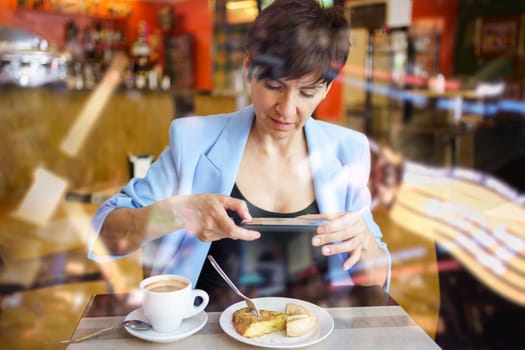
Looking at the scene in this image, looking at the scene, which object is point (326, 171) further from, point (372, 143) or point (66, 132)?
point (66, 132)

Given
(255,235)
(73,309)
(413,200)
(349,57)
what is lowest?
(73,309)

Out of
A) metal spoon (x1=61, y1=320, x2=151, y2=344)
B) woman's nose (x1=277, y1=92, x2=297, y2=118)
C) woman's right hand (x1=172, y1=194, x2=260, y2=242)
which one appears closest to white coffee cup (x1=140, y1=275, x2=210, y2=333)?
metal spoon (x1=61, y1=320, x2=151, y2=344)

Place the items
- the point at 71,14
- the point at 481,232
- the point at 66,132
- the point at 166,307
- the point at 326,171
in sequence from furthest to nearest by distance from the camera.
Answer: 1. the point at 71,14
2. the point at 66,132
3. the point at 481,232
4. the point at 326,171
5. the point at 166,307

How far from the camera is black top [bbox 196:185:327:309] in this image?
910 millimetres

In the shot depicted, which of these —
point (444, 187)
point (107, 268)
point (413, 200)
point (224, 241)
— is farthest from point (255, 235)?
point (413, 200)

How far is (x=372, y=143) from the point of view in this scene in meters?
1.50

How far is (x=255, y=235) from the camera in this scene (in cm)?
70

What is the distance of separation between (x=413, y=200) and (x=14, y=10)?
466 centimetres

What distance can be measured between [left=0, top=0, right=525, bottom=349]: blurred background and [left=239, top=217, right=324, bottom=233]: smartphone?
9.0 inches

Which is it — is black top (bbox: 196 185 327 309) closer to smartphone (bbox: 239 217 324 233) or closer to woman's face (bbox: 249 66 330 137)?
smartphone (bbox: 239 217 324 233)

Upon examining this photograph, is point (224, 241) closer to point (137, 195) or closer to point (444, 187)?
point (137, 195)

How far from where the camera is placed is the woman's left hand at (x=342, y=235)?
74 centimetres

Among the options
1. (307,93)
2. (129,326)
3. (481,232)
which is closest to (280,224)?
(307,93)

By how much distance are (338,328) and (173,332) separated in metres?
0.22
